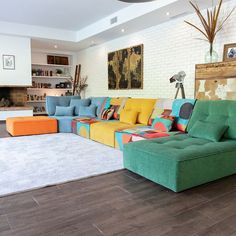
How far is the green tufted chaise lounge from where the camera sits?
2.28 m

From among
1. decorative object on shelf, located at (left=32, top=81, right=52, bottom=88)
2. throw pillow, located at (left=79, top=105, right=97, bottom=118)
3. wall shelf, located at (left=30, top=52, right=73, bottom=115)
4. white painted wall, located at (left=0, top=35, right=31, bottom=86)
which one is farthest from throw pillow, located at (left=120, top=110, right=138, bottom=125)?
decorative object on shelf, located at (left=32, top=81, right=52, bottom=88)

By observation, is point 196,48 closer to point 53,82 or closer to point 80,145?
point 80,145

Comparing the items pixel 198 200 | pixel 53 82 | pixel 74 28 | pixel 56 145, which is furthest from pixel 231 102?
pixel 53 82

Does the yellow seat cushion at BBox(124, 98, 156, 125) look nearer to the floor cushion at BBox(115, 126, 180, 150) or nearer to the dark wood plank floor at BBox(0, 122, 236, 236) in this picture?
the floor cushion at BBox(115, 126, 180, 150)

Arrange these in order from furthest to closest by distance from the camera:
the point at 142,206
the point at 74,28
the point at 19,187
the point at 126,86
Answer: the point at 74,28, the point at 126,86, the point at 19,187, the point at 142,206

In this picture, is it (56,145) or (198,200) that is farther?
(56,145)

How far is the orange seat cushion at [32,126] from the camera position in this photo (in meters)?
5.21

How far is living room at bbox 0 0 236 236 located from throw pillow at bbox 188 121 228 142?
0.04 feet

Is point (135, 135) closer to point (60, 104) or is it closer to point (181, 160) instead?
point (181, 160)

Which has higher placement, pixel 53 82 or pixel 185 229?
pixel 53 82

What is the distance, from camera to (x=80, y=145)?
429 centimetres

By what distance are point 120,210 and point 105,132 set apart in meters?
2.36

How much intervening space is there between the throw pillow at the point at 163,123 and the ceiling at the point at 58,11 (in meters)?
2.92

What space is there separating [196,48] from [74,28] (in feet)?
13.2
